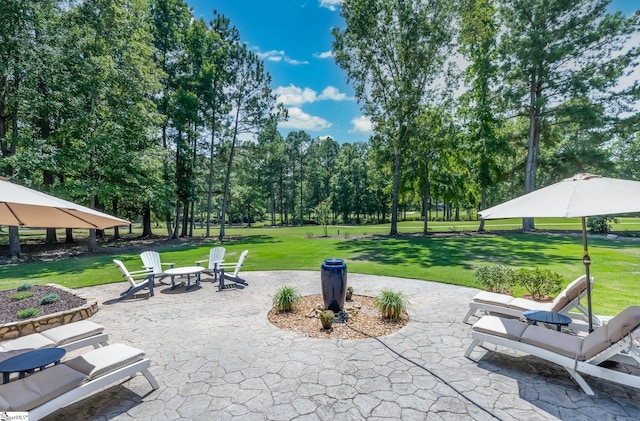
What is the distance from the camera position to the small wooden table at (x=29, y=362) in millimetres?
3072

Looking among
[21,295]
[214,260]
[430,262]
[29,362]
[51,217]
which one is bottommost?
[430,262]

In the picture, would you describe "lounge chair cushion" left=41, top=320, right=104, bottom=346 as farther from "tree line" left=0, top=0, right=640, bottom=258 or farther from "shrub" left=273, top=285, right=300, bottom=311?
"tree line" left=0, top=0, right=640, bottom=258

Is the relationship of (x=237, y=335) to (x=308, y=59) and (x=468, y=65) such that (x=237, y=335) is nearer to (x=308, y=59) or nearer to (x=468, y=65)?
(x=308, y=59)

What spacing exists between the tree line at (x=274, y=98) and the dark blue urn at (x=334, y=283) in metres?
14.9

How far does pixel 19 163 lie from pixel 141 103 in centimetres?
640

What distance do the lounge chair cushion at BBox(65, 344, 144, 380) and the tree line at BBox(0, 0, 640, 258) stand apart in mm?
14401

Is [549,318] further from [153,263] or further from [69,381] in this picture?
[153,263]

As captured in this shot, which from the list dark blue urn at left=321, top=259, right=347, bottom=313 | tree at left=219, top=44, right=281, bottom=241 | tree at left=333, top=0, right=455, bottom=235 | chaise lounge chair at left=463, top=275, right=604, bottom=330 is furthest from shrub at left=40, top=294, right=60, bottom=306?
tree at left=333, top=0, right=455, bottom=235

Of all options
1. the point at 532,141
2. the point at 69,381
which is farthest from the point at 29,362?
the point at 532,141

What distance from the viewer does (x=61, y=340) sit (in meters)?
4.27

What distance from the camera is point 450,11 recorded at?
18.9m

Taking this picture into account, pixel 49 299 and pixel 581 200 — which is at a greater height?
pixel 581 200

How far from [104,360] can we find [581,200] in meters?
6.15

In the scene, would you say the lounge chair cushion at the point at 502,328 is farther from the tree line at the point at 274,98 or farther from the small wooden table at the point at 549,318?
the tree line at the point at 274,98
